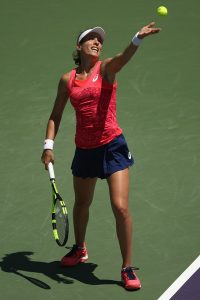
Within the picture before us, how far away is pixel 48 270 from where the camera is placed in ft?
29.0

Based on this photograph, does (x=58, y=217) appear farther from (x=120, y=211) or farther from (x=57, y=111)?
(x=57, y=111)

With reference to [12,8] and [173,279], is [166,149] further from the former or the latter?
[12,8]

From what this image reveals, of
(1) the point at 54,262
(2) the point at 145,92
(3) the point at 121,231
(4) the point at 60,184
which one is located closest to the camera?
(3) the point at 121,231

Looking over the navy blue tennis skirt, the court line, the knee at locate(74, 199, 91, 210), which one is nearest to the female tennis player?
the navy blue tennis skirt

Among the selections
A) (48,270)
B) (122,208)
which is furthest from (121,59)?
(48,270)

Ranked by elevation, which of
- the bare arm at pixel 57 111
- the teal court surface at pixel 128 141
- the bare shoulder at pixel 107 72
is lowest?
the teal court surface at pixel 128 141

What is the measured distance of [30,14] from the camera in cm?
1452

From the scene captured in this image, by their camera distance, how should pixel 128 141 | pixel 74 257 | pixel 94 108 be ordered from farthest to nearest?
pixel 128 141 → pixel 74 257 → pixel 94 108

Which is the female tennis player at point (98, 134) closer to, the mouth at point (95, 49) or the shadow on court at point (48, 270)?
the mouth at point (95, 49)

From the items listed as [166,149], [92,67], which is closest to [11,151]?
[166,149]

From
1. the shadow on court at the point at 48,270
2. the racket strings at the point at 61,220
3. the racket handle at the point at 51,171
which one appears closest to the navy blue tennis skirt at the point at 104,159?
the racket handle at the point at 51,171

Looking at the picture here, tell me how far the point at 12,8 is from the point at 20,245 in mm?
6568

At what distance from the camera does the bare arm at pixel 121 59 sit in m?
7.72

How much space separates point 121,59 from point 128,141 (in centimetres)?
324
